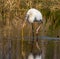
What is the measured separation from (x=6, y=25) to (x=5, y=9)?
1.89 m

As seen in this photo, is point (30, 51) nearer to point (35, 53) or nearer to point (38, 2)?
point (35, 53)

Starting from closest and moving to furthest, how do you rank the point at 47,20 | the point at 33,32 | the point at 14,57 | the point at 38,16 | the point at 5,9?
the point at 14,57
the point at 33,32
the point at 38,16
the point at 47,20
the point at 5,9

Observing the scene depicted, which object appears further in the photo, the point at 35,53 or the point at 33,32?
the point at 33,32

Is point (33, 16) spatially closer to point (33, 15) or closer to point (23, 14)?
point (33, 15)

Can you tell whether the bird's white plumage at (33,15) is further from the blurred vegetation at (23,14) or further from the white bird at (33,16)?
the blurred vegetation at (23,14)

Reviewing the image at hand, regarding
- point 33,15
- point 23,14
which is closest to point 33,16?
point 33,15

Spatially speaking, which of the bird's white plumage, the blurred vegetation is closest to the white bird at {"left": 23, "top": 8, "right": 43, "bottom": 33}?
the bird's white plumage

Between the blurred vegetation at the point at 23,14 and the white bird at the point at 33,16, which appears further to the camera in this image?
the white bird at the point at 33,16

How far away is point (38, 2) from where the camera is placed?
14.5m

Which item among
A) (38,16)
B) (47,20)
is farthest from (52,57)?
(47,20)

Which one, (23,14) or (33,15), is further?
(23,14)

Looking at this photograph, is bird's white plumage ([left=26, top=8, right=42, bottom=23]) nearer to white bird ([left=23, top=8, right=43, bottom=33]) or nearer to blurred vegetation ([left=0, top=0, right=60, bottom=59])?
white bird ([left=23, top=8, right=43, bottom=33])

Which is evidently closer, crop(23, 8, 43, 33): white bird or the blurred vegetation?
the blurred vegetation

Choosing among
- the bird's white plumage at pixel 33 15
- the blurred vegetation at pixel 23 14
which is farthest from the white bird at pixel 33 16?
the blurred vegetation at pixel 23 14
